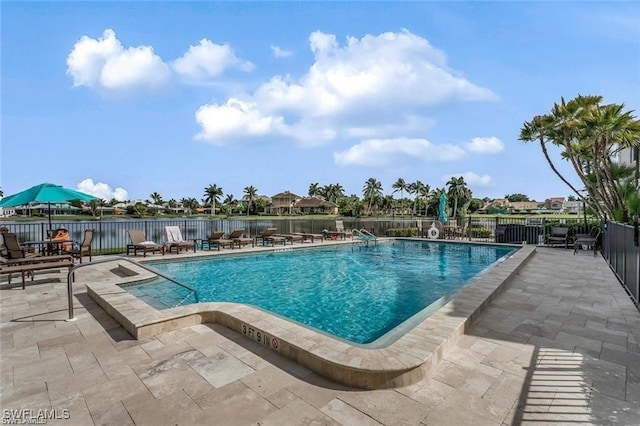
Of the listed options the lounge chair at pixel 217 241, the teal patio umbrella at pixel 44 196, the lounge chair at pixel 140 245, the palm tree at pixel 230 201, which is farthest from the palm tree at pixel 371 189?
the teal patio umbrella at pixel 44 196

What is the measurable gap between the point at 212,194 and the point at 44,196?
6939 cm

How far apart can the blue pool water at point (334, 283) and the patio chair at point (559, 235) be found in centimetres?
174

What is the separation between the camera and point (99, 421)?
2205 mm

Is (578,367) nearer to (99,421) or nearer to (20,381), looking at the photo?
(99,421)

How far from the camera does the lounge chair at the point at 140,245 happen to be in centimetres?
979

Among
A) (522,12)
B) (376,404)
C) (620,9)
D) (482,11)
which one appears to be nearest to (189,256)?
(376,404)

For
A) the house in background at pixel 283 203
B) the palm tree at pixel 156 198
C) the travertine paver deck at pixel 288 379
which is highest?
the palm tree at pixel 156 198

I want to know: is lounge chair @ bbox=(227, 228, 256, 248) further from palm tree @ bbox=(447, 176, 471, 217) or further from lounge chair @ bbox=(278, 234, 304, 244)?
palm tree @ bbox=(447, 176, 471, 217)

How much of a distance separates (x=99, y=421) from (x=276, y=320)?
192cm

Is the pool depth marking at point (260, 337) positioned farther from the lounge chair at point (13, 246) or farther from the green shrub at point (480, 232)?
the green shrub at point (480, 232)

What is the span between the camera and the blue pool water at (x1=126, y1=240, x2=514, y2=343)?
5.62 meters

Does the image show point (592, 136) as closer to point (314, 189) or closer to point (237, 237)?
point (237, 237)

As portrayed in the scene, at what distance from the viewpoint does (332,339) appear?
3316mm

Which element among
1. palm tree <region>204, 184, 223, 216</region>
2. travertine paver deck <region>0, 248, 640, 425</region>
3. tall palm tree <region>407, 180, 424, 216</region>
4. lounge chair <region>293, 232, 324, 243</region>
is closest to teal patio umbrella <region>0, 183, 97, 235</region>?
travertine paver deck <region>0, 248, 640, 425</region>
